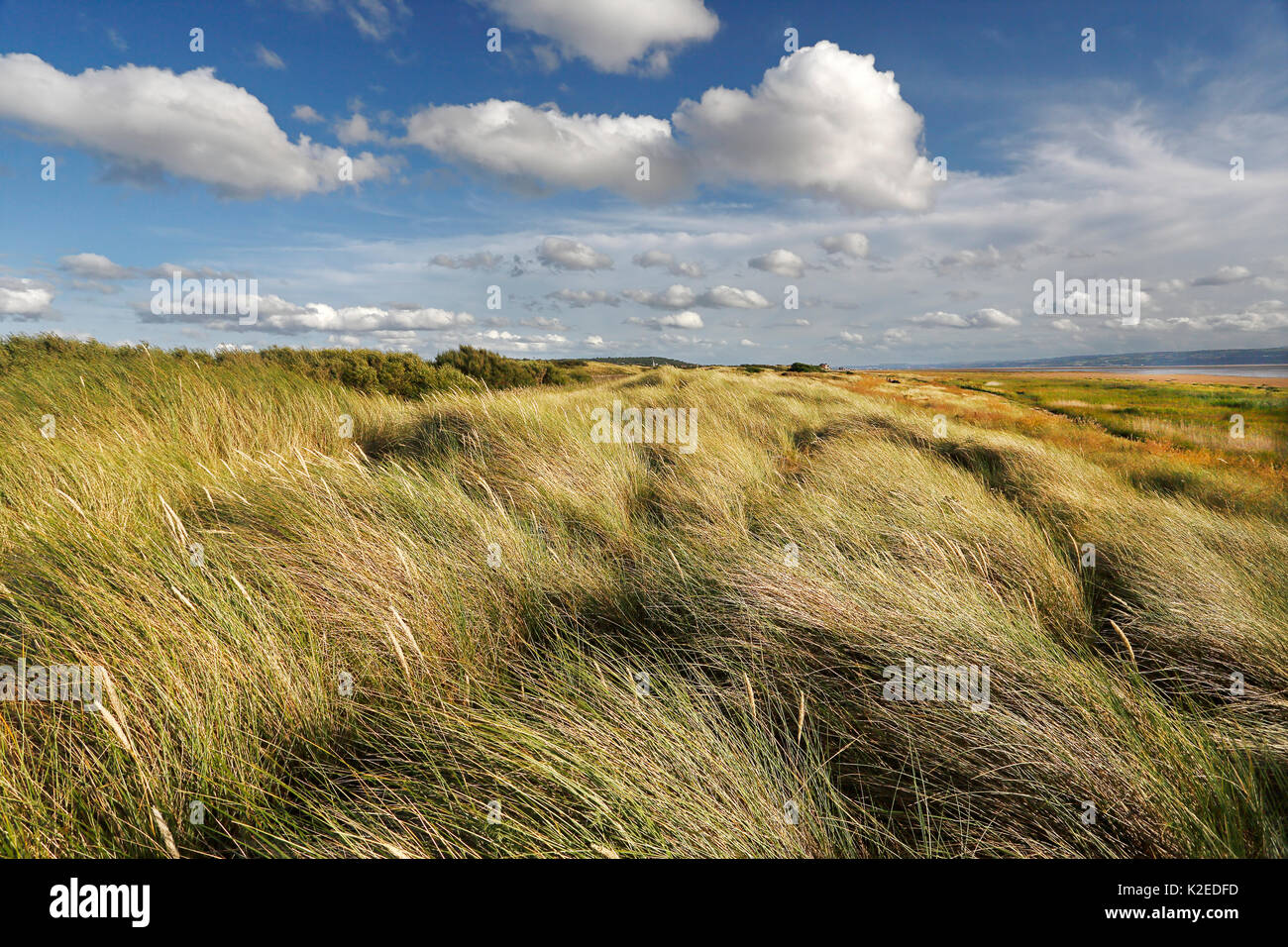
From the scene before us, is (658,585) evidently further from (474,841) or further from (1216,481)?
(1216,481)

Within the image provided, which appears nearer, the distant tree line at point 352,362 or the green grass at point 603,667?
the green grass at point 603,667

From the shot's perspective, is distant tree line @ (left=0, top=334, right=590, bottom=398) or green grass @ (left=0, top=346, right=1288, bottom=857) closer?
green grass @ (left=0, top=346, right=1288, bottom=857)

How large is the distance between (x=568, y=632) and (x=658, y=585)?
644mm

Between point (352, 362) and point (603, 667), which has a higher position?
point (352, 362)

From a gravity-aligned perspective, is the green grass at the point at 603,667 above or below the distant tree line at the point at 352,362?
below

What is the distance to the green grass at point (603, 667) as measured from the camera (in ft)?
5.24

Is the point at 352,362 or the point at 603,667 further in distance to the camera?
the point at 352,362

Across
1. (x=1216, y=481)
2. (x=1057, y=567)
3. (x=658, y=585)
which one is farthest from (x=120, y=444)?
(x=1216, y=481)

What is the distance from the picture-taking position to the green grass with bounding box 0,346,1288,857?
1596 mm

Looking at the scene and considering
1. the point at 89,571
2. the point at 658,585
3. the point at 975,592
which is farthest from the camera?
the point at 658,585

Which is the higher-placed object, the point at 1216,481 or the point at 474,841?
the point at 1216,481

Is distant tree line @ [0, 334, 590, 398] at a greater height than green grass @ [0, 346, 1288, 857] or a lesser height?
greater

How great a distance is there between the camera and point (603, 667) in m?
2.19
